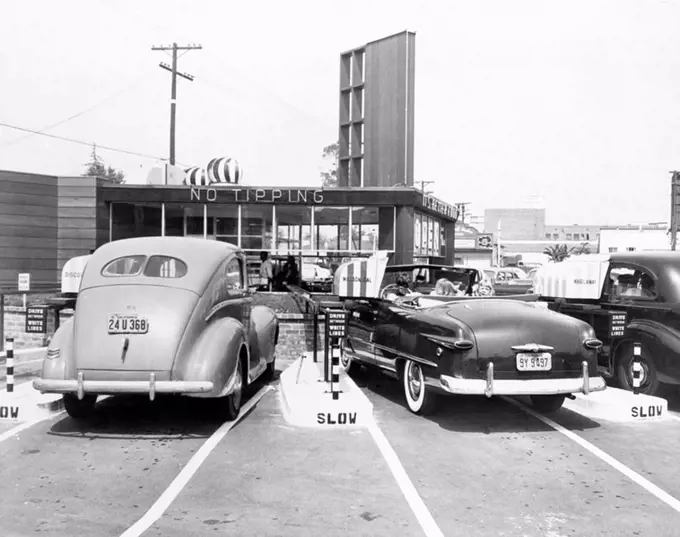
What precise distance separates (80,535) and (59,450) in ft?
7.24

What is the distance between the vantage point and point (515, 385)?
22.1 feet

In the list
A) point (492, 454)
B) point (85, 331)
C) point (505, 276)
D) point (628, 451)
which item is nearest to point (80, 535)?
point (85, 331)

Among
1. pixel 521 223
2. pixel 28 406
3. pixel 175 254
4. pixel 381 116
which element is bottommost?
pixel 28 406

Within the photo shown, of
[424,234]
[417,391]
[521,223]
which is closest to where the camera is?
[417,391]

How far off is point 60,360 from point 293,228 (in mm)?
13079

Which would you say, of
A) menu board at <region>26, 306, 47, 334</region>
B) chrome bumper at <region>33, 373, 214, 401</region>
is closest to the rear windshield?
chrome bumper at <region>33, 373, 214, 401</region>

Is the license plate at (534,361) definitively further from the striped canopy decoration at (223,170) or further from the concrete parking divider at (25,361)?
the striped canopy decoration at (223,170)

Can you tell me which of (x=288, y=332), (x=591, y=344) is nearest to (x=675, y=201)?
(x=288, y=332)

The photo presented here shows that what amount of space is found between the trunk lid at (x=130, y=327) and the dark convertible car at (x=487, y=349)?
2581 millimetres

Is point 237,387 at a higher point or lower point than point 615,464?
higher

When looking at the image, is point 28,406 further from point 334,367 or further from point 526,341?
point 526,341

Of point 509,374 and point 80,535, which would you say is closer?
point 80,535

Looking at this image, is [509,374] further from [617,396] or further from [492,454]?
[617,396]

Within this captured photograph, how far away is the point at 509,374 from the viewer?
6777mm
